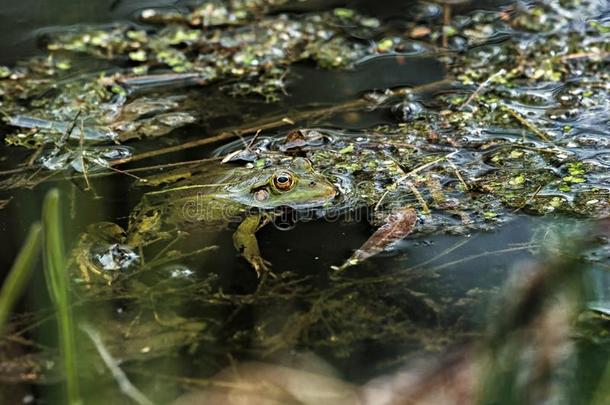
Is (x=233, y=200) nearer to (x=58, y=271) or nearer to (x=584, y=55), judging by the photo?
(x=58, y=271)

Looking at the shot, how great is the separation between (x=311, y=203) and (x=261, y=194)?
0.19 metres

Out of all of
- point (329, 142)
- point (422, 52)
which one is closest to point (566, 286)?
point (329, 142)

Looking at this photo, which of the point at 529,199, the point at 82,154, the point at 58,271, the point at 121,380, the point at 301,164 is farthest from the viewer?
the point at 82,154

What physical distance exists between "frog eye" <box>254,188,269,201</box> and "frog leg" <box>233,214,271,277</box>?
0.22ft

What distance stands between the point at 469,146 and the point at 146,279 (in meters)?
1.46

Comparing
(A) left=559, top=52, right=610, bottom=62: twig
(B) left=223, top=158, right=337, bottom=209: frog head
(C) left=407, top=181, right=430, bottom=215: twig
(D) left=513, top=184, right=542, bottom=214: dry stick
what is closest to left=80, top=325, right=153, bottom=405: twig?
(B) left=223, top=158, right=337, bottom=209: frog head

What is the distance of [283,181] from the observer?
276cm

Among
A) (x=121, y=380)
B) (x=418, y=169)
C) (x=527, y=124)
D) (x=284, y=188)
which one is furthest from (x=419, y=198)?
(x=121, y=380)

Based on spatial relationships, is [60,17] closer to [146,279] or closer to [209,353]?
[146,279]

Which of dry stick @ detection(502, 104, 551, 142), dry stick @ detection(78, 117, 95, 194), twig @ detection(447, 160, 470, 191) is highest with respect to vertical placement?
dry stick @ detection(78, 117, 95, 194)

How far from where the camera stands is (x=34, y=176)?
9.97 feet

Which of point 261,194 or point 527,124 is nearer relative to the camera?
point 261,194

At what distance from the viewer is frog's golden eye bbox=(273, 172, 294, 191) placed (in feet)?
9.04

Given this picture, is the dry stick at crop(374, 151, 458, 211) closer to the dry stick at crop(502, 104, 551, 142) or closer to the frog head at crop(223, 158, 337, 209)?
the frog head at crop(223, 158, 337, 209)
